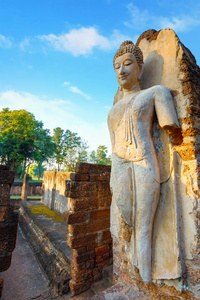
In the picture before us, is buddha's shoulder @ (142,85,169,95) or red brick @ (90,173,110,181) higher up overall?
buddha's shoulder @ (142,85,169,95)

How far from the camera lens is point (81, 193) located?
2566 millimetres

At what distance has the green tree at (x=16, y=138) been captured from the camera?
57.4 ft

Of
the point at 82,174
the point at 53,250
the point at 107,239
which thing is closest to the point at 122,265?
the point at 107,239

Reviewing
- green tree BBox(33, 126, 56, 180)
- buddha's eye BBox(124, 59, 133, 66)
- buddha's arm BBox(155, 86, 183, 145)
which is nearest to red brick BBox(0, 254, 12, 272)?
buddha's arm BBox(155, 86, 183, 145)

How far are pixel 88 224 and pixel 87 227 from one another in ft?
0.15

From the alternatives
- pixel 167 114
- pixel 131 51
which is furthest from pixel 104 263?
pixel 131 51

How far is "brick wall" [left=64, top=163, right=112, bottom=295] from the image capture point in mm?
2410

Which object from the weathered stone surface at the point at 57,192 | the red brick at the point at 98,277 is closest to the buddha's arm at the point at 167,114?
the red brick at the point at 98,277

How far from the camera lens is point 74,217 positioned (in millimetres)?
2441

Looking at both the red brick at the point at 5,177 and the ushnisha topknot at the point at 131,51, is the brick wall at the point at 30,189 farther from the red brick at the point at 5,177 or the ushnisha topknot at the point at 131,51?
the ushnisha topknot at the point at 131,51

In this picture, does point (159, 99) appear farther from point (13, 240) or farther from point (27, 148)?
point (27, 148)

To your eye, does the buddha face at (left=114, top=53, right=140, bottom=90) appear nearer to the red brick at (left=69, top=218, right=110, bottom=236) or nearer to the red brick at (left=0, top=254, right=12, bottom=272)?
the red brick at (left=69, top=218, right=110, bottom=236)

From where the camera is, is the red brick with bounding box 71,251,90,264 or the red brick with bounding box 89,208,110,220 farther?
the red brick with bounding box 89,208,110,220

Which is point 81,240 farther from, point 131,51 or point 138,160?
point 131,51
